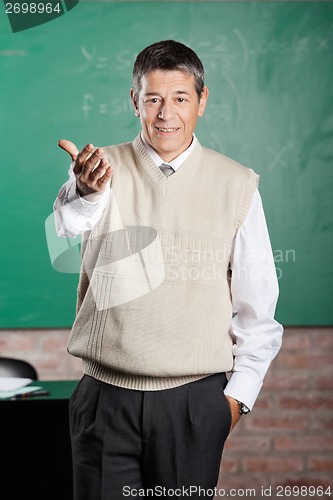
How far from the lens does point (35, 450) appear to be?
2250mm

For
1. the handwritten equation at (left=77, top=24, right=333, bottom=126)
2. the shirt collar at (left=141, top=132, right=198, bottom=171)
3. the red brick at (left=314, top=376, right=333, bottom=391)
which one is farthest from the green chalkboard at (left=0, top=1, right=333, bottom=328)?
the shirt collar at (left=141, top=132, right=198, bottom=171)

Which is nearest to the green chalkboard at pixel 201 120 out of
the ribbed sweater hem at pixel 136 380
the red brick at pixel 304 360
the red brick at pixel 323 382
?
the red brick at pixel 304 360

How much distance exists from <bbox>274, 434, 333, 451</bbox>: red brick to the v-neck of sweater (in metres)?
1.91

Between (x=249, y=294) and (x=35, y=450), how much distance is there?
3.01 feet

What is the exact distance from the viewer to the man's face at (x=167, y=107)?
5.40ft

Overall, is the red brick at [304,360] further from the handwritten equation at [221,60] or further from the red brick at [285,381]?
the handwritten equation at [221,60]

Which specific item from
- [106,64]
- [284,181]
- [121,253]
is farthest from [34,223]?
[121,253]

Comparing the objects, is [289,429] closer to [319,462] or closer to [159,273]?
[319,462]

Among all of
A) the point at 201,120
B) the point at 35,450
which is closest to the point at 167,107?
the point at 35,450

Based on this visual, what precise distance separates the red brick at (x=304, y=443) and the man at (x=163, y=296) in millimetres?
1630

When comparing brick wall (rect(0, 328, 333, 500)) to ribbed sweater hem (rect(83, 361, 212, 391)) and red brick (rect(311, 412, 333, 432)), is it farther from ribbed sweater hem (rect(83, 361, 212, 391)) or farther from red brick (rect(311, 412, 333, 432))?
ribbed sweater hem (rect(83, 361, 212, 391))

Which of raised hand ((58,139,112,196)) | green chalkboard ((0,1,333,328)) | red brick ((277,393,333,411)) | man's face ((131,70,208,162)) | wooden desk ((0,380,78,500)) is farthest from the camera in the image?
red brick ((277,393,333,411))

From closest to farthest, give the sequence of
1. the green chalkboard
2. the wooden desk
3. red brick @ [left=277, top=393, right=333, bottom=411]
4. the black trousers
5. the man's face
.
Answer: the black trousers < the man's face < the wooden desk < the green chalkboard < red brick @ [left=277, top=393, right=333, bottom=411]

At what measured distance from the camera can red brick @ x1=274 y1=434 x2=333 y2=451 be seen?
A: 329 centimetres
